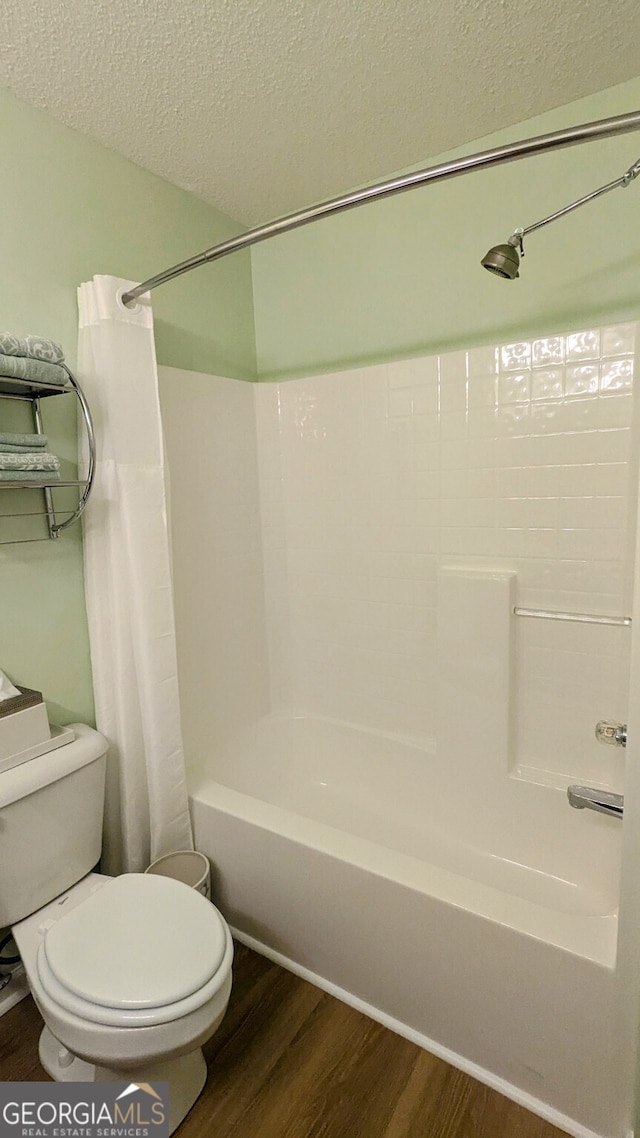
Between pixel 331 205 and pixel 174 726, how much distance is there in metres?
1.41

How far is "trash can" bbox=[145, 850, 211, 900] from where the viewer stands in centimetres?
175

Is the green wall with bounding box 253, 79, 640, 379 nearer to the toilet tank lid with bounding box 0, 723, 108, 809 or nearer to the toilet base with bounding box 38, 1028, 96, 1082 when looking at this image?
the toilet tank lid with bounding box 0, 723, 108, 809

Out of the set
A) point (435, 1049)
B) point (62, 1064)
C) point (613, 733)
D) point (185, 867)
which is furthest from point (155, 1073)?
point (613, 733)

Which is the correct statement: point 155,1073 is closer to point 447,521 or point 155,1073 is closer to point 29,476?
point 29,476

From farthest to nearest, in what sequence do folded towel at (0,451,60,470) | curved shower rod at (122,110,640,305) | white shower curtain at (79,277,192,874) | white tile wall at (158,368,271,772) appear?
1. white tile wall at (158,368,271,772)
2. white shower curtain at (79,277,192,874)
3. folded towel at (0,451,60,470)
4. curved shower rod at (122,110,640,305)

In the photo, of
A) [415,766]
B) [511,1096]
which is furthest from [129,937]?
[415,766]

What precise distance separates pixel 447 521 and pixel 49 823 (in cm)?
143

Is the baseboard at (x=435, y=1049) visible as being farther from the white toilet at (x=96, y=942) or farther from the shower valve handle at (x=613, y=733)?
the shower valve handle at (x=613, y=733)

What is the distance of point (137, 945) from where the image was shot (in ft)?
4.00

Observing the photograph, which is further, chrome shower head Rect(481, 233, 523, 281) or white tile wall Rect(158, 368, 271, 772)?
white tile wall Rect(158, 368, 271, 772)

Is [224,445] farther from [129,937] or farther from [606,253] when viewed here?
[129,937]

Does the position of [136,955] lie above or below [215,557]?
below

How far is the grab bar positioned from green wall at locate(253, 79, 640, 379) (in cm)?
84

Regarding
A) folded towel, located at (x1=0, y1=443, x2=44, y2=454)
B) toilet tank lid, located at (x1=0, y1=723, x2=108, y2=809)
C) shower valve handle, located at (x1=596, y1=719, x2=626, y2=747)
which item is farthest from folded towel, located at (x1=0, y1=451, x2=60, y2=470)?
shower valve handle, located at (x1=596, y1=719, x2=626, y2=747)
